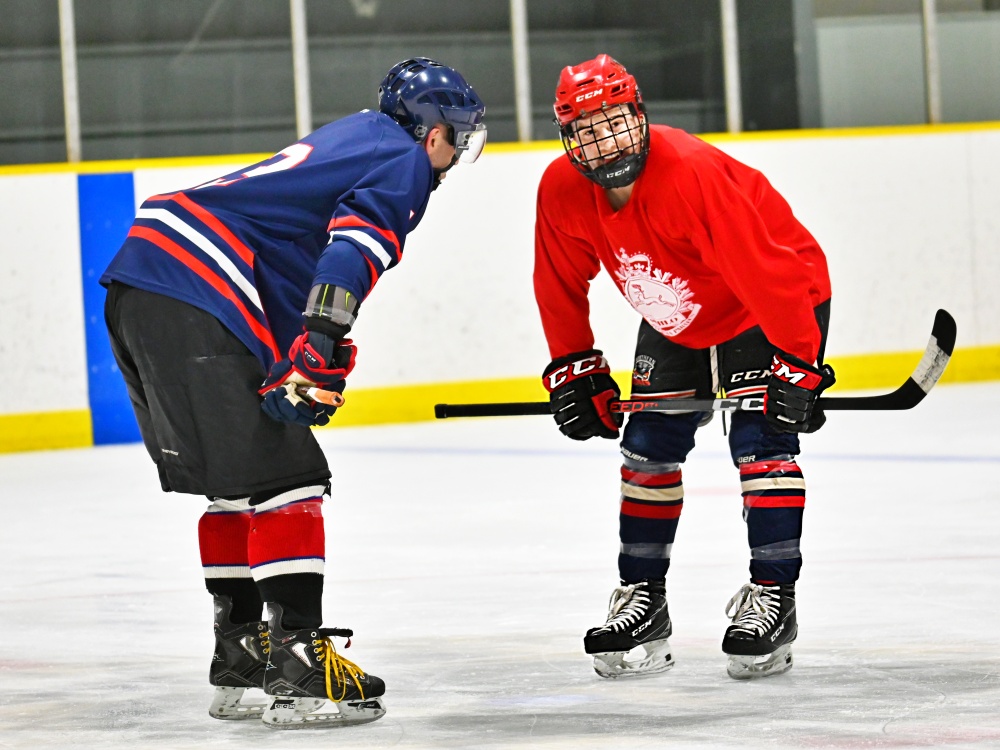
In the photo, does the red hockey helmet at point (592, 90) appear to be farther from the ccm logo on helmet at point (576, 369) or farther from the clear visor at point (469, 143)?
the ccm logo on helmet at point (576, 369)

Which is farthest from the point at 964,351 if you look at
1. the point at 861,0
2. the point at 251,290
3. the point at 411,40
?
the point at 251,290

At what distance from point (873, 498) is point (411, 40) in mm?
4803

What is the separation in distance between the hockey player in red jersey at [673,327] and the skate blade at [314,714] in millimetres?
452

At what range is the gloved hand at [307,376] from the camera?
2188 mm

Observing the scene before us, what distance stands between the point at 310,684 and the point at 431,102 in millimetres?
899

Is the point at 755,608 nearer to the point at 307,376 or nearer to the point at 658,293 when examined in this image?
the point at 658,293

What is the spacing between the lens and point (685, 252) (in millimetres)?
2617

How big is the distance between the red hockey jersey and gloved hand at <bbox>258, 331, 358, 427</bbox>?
0.61 meters

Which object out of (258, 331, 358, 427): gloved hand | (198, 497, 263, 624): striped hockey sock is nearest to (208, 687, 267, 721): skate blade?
(198, 497, 263, 624): striped hockey sock

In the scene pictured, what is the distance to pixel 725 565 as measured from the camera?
11.5 ft

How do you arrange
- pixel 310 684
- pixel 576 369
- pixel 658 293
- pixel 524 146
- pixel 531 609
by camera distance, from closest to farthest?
pixel 310 684, pixel 658 293, pixel 576 369, pixel 531 609, pixel 524 146

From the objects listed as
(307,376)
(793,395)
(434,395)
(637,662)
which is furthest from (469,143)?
(434,395)

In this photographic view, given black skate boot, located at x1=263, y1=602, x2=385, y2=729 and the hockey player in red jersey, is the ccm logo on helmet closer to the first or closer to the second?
the hockey player in red jersey

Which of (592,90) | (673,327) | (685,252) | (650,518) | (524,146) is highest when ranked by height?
(524,146)
